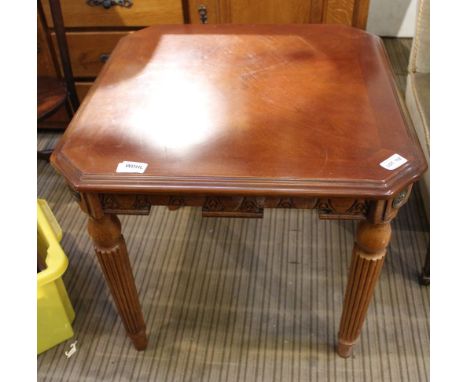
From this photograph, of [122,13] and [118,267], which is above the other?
[122,13]

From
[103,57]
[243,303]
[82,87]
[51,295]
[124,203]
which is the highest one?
[124,203]

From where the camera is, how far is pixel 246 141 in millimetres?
1229

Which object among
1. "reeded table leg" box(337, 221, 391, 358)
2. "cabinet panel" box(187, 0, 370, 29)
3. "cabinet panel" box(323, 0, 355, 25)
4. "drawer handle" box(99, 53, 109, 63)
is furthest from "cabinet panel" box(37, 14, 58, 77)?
"reeded table leg" box(337, 221, 391, 358)

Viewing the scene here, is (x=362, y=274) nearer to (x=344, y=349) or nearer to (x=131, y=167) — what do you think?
(x=344, y=349)

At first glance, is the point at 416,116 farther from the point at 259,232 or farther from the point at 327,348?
the point at 327,348

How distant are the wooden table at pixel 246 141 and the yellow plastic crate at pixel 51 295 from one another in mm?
237

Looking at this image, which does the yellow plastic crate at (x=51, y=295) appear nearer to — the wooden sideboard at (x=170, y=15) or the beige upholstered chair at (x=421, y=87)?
the wooden sideboard at (x=170, y=15)

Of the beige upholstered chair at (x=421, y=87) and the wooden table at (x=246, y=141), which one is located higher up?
the wooden table at (x=246, y=141)

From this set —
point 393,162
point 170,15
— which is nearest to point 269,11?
point 170,15

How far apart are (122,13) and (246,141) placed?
122 cm

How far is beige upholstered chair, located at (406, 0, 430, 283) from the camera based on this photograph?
1.72 meters

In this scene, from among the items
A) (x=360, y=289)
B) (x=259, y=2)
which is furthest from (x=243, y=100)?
(x=259, y=2)

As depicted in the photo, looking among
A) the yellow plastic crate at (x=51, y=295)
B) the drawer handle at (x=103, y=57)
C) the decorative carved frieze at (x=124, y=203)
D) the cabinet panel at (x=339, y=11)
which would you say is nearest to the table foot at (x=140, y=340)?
the yellow plastic crate at (x=51, y=295)

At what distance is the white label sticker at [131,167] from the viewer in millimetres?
1156
